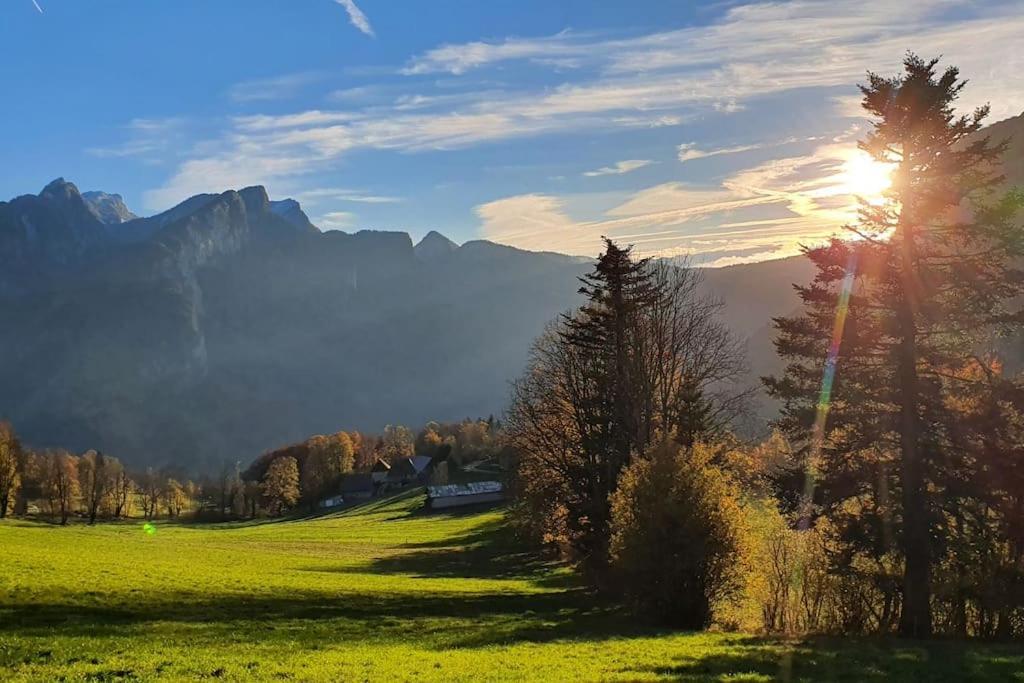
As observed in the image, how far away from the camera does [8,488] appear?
88875mm

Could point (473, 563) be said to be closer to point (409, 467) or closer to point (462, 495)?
point (462, 495)

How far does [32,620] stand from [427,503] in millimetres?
102849

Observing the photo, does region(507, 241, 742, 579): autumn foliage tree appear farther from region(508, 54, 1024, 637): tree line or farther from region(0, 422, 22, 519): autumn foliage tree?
region(0, 422, 22, 519): autumn foliage tree

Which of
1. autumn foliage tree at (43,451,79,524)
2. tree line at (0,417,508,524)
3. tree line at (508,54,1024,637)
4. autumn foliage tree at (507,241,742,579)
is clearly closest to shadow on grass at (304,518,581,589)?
autumn foliage tree at (507,241,742,579)

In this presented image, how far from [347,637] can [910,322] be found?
24499mm

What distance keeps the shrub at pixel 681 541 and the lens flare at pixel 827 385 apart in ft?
10.0

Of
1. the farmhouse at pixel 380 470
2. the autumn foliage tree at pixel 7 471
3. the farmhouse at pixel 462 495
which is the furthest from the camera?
the farmhouse at pixel 380 470

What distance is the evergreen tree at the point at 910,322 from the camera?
2617 centimetres

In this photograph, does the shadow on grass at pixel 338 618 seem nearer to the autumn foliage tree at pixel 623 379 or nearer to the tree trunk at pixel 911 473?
the autumn foliage tree at pixel 623 379

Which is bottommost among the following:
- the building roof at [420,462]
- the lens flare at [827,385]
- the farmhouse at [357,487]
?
the farmhouse at [357,487]

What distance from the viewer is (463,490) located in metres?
124

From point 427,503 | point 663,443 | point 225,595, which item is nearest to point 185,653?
point 225,595

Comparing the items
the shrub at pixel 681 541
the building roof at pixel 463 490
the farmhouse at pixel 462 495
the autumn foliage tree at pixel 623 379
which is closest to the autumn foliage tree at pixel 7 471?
the farmhouse at pixel 462 495

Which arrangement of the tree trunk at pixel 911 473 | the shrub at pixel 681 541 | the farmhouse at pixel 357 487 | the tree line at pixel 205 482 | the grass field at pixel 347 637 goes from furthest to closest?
the farmhouse at pixel 357 487
the tree line at pixel 205 482
the shrub at pixel 681 541
the tree trunk at pixel 911 473
the grass field at pixel 347 637
